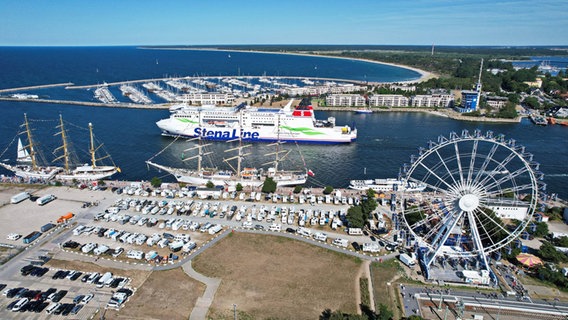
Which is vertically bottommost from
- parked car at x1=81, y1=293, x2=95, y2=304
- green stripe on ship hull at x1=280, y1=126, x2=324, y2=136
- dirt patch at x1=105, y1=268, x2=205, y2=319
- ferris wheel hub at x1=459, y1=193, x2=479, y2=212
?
dirt patch at x1=105, y1=268, x2=205, y2=319

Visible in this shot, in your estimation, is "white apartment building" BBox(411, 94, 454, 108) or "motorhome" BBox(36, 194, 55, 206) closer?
"motorhome" BBox(36, 194, 55, 206)

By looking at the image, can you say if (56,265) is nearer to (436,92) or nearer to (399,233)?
(399,233)

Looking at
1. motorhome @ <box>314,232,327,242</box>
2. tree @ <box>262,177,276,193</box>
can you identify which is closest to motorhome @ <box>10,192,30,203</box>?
tree @ <box>262,177,276,193</box>

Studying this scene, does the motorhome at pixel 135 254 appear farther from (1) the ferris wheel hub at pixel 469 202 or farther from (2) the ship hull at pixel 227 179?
(1) the ferris wheel hub at pixel 469 202

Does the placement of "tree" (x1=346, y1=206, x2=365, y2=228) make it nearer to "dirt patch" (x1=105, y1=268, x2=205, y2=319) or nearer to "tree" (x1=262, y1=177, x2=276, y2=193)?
"tree" (x1=262, y1=177, x2=276, y2=193)

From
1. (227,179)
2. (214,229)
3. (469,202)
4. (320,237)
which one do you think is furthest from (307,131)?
(469,202)

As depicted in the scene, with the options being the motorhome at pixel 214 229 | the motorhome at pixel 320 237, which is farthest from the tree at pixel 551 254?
the motorhome at pixel 214 229

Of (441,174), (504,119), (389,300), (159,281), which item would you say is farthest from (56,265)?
(504,119)
